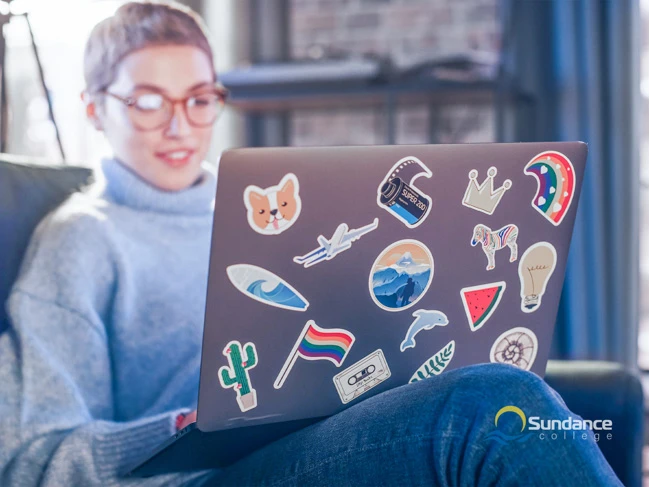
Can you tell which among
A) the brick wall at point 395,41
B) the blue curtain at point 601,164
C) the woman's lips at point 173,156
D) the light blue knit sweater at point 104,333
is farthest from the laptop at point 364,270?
the brick wall at point 395,41

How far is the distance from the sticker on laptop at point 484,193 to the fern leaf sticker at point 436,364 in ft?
0.51

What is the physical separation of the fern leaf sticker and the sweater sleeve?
320 millimetres

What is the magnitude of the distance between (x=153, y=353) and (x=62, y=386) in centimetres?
18

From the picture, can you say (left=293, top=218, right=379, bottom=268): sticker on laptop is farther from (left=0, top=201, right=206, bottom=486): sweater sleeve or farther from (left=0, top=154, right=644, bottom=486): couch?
(left=0, top=154, right=644, bottom=486): couch

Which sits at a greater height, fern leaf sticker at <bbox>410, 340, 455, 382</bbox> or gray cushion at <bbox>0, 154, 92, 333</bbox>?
gray cushion at <bbox>0, 154, 92, 333</bbox>

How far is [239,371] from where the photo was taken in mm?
729

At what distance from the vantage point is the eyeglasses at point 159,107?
46.2 inches

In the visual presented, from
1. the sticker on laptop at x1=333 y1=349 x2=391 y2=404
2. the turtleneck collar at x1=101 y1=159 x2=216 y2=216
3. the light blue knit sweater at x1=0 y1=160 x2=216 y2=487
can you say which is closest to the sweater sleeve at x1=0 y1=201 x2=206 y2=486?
the light blue knit sweater at x1=0 y1=160 x2=216 y2=487

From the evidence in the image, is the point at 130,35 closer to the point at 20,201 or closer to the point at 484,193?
the point at 20,201

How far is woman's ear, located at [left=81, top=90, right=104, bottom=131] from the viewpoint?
123 cm

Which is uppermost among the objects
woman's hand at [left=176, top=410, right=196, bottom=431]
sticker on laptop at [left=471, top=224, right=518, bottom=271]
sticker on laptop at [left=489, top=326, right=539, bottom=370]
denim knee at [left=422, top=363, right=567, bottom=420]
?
sticker on laptop at [left=471, top=224, right=518, bottom=271]

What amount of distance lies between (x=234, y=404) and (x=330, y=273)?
0.16m

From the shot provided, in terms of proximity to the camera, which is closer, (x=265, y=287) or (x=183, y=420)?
(x=265, y=287)

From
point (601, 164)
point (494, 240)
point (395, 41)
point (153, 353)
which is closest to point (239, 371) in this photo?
point (494, 240)
